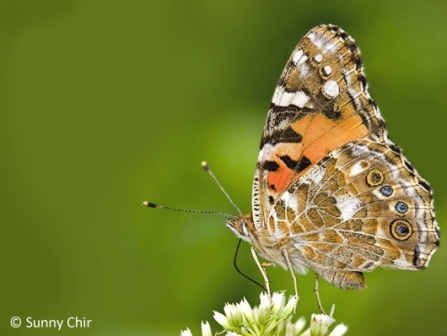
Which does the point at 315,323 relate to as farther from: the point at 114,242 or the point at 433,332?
the point at 114,242

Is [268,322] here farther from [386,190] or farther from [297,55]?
[297,55]

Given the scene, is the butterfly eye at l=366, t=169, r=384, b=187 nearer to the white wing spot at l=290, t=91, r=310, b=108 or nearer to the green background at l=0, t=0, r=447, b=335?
the white wing spot at l=290, t=91, r=310, b=108

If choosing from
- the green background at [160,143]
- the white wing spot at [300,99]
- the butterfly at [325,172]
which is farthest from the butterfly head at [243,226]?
the green background at [160,143]

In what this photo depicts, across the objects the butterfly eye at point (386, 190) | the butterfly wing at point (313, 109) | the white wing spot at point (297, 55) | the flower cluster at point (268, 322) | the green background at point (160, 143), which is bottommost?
the flower cluster at point (268, 322)

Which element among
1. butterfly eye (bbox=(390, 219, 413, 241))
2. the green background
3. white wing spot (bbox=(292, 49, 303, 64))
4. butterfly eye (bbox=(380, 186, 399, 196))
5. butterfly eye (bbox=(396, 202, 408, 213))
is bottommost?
butterfly eye (bbox=(390, 219, 413, 241))

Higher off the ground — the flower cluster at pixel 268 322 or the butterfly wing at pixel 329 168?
the butterfly wing at pixel 329 168

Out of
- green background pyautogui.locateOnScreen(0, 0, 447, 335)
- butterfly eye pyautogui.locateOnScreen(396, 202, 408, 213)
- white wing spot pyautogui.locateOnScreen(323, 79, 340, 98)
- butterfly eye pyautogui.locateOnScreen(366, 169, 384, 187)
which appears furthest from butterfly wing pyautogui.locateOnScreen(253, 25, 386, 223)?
green background pyautogui.locateOnScreen(0, 0, 447, 335)

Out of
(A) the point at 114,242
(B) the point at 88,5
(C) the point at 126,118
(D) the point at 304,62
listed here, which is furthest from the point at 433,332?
(B) the point at 88,5

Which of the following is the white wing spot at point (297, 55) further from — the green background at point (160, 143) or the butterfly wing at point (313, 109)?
the green background at point (160, 143)
